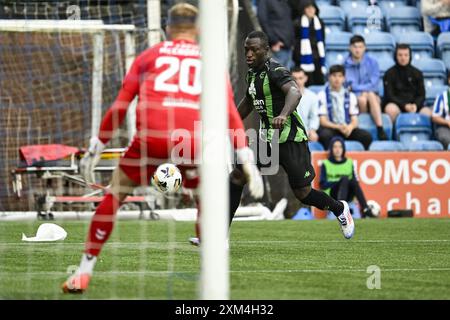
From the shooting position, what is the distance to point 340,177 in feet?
56.4

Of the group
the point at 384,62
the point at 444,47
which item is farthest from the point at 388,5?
the point at 384,62

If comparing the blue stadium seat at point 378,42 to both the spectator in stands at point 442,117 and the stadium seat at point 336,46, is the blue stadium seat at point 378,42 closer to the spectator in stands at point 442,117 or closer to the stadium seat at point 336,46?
the stadium seat at point 336,46

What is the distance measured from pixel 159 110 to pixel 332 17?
44.6 feet

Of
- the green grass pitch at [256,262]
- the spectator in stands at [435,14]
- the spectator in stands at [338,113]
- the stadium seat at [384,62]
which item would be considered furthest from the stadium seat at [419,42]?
the green grass pitch at [256,262]

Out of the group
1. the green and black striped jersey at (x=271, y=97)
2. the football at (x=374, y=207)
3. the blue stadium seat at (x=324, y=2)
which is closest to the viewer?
the green and black striped jersey at (x=271, y=97)

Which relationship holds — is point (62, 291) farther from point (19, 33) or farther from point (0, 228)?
point (19, 33)

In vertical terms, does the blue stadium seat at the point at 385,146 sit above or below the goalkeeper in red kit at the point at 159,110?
below

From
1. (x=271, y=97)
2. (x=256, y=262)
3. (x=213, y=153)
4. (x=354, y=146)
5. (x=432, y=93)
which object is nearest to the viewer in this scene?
(x=213, y=153)

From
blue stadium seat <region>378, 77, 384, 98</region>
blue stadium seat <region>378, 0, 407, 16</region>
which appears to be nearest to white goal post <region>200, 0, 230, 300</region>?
blue stadium seat <region>378, 77, 384, 98</region>

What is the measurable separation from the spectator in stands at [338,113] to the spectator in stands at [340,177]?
0.80m

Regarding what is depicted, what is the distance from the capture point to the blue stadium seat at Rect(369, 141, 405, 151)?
18625 millimetres

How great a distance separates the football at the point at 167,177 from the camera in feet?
44.9

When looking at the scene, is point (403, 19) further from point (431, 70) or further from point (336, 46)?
point (336, 46)

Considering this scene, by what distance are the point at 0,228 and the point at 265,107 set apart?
14.4ft
